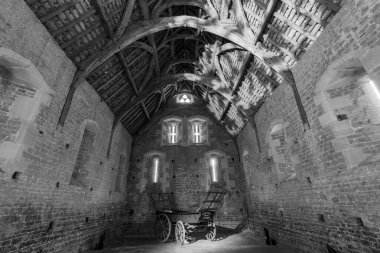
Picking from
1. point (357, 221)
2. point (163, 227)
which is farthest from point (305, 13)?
point (163, 227)

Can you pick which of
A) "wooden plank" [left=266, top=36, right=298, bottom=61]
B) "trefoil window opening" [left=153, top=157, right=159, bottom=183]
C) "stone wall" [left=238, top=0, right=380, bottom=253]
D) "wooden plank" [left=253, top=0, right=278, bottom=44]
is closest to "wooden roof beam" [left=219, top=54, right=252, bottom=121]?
"wooden plank" [left=253, top=0, right=278, bottom=44]

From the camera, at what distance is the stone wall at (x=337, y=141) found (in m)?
2.94

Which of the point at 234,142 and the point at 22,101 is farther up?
the point at 234,142

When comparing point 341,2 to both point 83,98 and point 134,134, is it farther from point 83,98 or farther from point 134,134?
point 134,134

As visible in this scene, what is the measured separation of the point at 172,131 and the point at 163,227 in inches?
205

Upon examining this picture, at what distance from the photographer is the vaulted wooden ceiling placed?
4039 mm

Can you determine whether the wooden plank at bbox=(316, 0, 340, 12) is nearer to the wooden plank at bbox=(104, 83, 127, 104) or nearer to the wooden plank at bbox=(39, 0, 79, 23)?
the wooden plank at bbox=(39, 0, 79, 23)

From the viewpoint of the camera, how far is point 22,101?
12.0ft

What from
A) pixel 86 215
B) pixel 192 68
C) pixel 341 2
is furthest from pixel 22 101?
pixel 192 68

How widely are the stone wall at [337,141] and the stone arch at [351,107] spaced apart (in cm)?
1

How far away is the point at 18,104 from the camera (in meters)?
3.60

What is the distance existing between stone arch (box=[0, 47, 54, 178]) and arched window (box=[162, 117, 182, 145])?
252 inches

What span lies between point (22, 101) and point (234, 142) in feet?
28.2

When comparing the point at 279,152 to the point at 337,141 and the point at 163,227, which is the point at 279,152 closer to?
the point at 337,141
